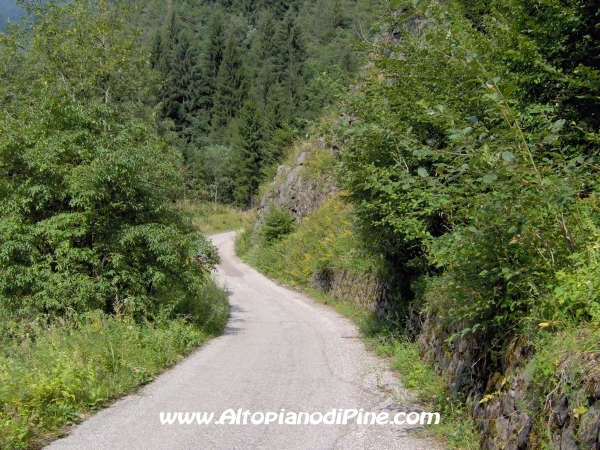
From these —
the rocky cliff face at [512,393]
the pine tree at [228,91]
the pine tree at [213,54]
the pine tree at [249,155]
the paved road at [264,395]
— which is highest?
the pine tree at [213,54]

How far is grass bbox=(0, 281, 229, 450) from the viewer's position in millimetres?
6238

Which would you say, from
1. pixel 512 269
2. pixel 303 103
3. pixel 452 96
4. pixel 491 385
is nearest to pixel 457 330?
pixel 491 385

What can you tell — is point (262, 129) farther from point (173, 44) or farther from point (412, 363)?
point (412, 363)

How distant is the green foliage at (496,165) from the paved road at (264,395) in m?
1.82

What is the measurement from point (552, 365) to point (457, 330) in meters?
2.92

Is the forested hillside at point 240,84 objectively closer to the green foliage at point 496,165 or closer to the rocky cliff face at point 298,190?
the rocky cliff face at point 298,190

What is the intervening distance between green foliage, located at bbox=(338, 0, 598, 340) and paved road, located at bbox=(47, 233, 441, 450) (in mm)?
1823

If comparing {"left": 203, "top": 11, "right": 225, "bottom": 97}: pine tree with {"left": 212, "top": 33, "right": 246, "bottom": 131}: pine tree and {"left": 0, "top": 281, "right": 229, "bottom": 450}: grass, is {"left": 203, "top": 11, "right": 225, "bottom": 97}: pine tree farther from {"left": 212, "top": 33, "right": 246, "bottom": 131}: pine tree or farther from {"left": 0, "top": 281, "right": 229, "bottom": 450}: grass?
{"left": 0, "top": 281, "right": 229, "bottom": 450}: grass

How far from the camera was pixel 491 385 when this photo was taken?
17.8 feet

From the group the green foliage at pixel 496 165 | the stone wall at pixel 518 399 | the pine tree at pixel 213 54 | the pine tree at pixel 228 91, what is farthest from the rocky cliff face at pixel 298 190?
the pine tree at pixel 213 54

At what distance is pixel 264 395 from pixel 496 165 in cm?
497

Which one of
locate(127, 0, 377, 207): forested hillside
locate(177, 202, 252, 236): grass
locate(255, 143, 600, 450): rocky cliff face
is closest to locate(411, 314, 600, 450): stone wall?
locate(255, 143, 600, 450): rocky cliff face

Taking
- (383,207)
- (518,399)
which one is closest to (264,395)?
(383,207)

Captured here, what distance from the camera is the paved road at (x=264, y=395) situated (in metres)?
6.02
